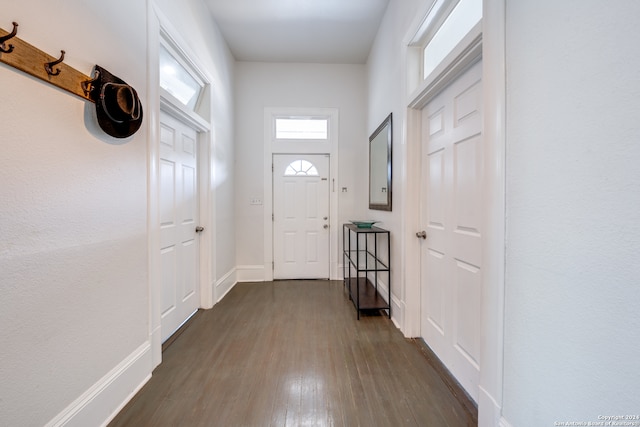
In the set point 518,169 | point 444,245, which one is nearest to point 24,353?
point 518,169

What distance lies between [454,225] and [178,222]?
2.24m

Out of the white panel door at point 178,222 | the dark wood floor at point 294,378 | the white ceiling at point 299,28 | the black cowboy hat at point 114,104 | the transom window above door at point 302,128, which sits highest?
the white ceiling at point 299,28

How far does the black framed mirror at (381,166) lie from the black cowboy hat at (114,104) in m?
2.08

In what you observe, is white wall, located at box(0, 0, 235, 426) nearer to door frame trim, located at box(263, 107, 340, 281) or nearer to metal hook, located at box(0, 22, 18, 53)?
→ metal hook, located at box(0, 22, 18, 53)

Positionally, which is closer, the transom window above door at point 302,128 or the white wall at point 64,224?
the white wall at point 64,224

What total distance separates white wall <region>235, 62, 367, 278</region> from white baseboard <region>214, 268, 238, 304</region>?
0.71 feet

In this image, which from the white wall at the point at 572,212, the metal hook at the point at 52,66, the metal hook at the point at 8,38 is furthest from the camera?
Result: the metal hook at the point at 52,66

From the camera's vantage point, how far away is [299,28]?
3.14m

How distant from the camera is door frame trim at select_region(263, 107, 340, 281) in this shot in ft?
12.6

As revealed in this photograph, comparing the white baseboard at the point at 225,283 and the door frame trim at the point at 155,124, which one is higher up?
the door frame trim at the point at 155,124

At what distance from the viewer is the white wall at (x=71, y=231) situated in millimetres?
973

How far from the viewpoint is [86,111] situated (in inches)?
50.6

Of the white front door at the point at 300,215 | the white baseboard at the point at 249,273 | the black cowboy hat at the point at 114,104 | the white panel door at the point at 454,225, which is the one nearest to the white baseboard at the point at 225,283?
the white baseboard at the point at 249,273

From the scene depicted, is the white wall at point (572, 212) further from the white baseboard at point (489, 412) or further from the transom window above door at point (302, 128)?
the transom window above door at point (302, 128)
